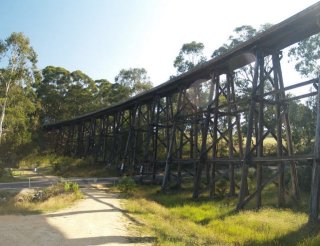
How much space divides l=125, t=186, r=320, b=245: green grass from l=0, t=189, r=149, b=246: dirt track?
1.89 feet

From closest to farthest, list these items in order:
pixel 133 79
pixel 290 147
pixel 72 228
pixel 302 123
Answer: pixel 72 228 → pixel 290 147 → pixel 302 123 → pixel 133 79

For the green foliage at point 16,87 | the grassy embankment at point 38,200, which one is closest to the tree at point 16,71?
the green foliage at point 16,87

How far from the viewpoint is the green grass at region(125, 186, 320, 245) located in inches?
255

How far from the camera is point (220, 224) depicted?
8102 mm

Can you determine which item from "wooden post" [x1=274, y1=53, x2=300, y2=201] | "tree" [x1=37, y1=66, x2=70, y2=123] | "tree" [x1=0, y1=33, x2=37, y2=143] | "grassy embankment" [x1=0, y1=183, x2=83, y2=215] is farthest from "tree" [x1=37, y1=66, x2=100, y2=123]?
"wooden post" [x1=274, y1=53, x2=300, y2=201]

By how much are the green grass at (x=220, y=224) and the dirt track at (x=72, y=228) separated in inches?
22.6

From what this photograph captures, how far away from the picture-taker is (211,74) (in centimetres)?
1319

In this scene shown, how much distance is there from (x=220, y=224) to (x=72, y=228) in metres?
3.27

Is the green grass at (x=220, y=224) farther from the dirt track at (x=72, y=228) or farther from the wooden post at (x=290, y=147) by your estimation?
the wooden post at (x=290, y=147)

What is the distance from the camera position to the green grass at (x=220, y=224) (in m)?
6.47

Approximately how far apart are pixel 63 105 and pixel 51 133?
4.09 m

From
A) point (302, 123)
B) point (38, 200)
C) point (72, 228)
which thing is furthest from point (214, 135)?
point (302, 123)

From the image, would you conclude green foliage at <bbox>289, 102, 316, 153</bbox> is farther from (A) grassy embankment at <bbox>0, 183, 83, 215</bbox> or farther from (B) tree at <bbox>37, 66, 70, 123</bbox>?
(B) tree at <bbox>37, 66, 70, 123</bbox>

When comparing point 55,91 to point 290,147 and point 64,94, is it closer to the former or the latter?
point 64,94
